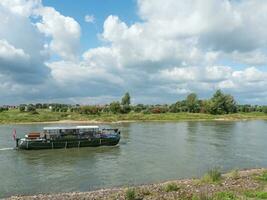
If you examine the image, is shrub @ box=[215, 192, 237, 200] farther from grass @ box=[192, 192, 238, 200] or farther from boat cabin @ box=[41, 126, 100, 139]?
boat cabin @ box=[41, 126, 100, 139]

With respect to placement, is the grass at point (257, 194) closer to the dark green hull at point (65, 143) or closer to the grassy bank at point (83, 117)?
the dark green hull at point (65, 143)

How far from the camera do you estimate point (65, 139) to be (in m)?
74.9

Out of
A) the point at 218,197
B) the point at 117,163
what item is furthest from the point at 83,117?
the point at 218,197

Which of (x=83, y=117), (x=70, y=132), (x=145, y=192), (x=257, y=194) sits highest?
(x=83, y=117)

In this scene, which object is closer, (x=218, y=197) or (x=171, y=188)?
(x=218, y=197)

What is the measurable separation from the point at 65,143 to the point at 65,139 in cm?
79

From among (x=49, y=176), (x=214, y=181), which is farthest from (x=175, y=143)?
(x=214, y=181)

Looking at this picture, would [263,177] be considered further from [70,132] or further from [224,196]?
[70,132]

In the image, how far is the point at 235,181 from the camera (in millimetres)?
32438

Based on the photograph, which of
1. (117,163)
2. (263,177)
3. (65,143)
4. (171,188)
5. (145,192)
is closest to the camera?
(145,192)

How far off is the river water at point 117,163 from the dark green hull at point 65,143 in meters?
2.01

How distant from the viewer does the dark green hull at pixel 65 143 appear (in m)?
71.2

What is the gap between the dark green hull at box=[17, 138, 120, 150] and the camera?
71250 mm

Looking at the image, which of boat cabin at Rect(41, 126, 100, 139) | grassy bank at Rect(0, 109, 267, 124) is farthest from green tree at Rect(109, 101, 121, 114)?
boat cabin at Rect(41, 126, 100, 139)
